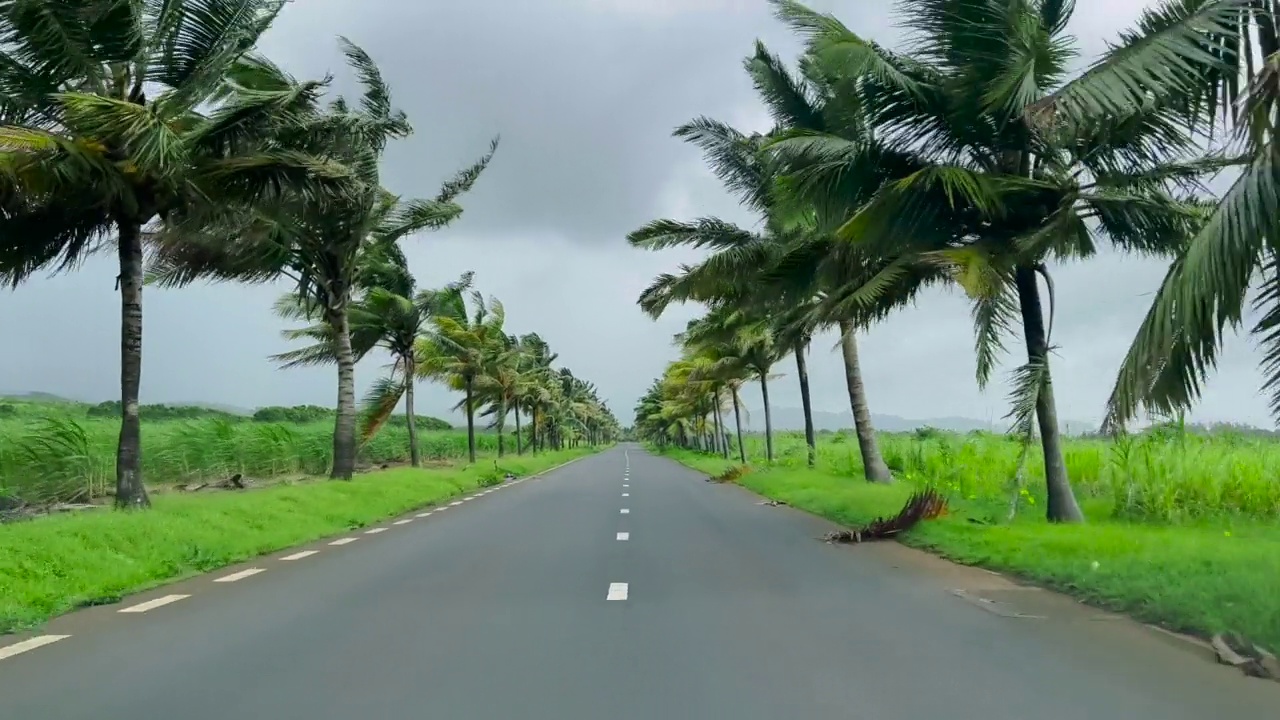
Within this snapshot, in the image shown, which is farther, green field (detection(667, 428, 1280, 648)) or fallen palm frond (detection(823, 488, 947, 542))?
fallen palm frond (detection(823, 488, 947, 542))

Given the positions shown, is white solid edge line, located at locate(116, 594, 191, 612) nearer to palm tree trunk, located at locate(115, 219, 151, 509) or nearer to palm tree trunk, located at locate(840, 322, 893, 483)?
palm tree trunk, located at locate(115, 219, 151, 509)

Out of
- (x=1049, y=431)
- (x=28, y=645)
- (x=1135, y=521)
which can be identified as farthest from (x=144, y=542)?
(x=1135, y=521)

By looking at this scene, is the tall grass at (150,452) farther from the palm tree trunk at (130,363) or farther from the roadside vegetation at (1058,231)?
the roadside vegetation at (1058,231)

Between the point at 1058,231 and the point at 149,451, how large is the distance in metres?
21.7

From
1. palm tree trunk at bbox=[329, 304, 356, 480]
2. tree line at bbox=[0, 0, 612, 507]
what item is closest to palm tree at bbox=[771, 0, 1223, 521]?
tree line at bbox=[0, 0, 612, 507]

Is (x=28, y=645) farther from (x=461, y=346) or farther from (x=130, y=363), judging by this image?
(x=461, y=346)

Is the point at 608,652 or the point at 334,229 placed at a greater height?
the point at 334,229

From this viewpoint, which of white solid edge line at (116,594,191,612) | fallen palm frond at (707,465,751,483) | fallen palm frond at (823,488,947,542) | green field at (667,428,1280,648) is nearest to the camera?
green field at (667,428,1280,648)

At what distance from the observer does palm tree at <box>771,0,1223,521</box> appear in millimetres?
11875

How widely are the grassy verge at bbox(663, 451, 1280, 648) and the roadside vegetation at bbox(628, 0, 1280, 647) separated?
0.10 ft

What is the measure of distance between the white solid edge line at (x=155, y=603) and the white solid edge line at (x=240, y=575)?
1.01 m

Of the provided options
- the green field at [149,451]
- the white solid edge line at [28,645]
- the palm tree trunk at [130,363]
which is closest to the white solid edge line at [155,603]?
the white solid edge line at [28,645]

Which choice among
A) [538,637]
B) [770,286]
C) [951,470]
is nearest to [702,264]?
[770,286]

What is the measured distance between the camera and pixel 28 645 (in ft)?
23.1
